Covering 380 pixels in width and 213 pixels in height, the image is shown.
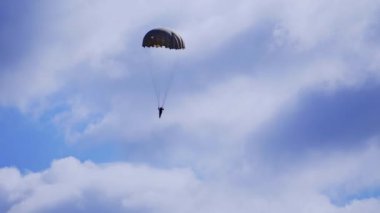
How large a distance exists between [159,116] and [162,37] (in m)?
10.3

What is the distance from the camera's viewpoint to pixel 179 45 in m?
200

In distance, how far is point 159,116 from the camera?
650 ft

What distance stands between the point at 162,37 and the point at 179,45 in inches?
98.9

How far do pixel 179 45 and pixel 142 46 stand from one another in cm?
484

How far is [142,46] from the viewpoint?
655 ft

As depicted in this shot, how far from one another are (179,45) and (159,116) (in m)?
9.77

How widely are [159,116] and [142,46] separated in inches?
377

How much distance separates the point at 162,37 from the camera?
199 meters

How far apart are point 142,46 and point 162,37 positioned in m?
2.93
